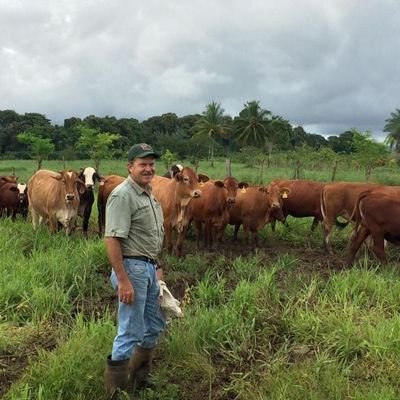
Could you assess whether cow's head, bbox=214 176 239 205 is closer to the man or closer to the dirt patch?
the dirt patch

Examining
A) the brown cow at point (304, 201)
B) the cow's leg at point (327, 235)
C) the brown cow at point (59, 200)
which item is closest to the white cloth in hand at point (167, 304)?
the brown cow at point (59, 200)

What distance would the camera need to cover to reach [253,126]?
55.9 metres

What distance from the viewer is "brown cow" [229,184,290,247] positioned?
34.5 feet

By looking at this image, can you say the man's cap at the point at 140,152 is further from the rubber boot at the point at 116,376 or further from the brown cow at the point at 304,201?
the brown cow at the point at 304,201

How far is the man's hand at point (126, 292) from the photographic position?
12.8ft

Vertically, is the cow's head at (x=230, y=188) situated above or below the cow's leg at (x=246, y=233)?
above

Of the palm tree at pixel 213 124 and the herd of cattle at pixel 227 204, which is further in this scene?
the palm tree at pixel 213 124

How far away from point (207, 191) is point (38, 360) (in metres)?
6.23

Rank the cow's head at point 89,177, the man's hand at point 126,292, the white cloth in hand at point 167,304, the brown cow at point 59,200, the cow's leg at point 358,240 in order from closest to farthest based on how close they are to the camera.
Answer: the man's hand at point 126,292 < the white cloth in hand at point 167,304 < the cow's leg at point 358,240 < the brown cow at point 59,200 < the cow's head at point 89,177

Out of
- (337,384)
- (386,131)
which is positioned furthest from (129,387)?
(386,131)

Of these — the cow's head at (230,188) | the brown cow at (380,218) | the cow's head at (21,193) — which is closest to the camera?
the brown cow at (380,218)

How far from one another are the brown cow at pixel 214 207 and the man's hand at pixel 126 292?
20.0 ft

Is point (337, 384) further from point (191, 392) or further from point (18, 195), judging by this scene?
point (18, 195)

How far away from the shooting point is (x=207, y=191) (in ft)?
34.1
